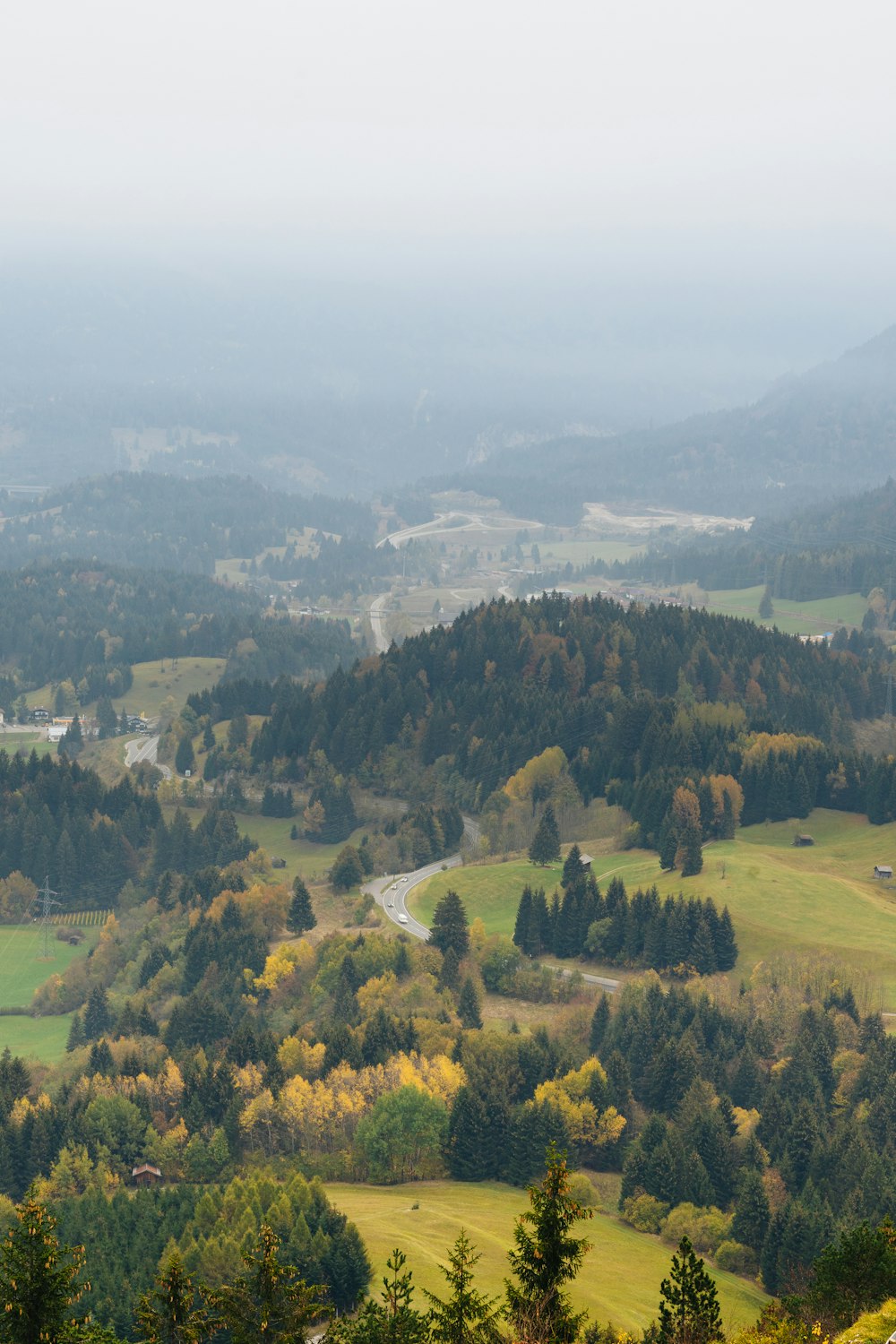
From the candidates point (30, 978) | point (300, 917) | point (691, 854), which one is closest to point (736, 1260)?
point (691, 854)

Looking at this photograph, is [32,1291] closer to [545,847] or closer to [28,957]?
[545,847]

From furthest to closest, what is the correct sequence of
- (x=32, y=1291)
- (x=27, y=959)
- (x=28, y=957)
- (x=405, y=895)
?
1. (x=405, y=895)
2. (x=28, y=957)
3. (x=27, y=959)
4. (x=32, y=1291)

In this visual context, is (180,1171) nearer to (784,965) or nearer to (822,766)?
(784,965)

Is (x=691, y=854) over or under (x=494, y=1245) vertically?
over

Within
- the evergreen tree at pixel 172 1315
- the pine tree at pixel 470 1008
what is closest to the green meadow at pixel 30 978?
the pine tree at pixel 470 1008

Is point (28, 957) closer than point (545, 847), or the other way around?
point (28, 957)

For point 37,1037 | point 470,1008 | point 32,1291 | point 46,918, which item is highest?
point 32,1291

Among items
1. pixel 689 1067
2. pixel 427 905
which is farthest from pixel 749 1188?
pixel 427 905
